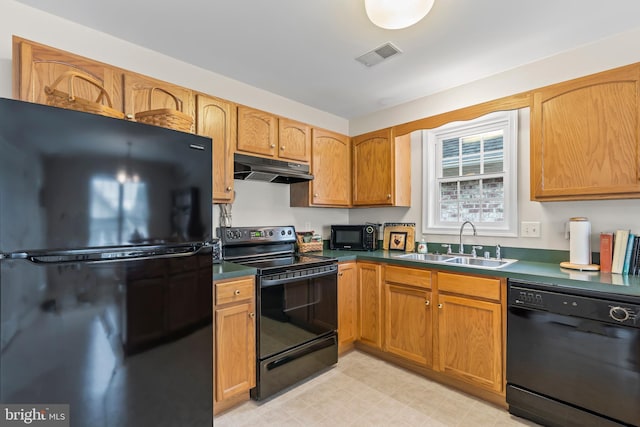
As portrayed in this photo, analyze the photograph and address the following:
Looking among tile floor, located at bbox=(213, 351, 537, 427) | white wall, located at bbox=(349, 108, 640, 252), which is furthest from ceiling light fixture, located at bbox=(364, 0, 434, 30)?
tile floor, located at bbox=(213, 351, 537, 427)

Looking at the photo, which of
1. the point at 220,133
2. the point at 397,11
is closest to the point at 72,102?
the point at 220,133

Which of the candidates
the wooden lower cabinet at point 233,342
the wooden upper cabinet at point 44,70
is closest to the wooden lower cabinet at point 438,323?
the wooden lower cabinet at point 233,342

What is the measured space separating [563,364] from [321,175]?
2.36 meters

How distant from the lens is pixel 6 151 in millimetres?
1090

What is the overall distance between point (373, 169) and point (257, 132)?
1319 millimetres

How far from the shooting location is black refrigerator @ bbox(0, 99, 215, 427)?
1.12m

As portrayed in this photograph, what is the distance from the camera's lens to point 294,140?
2.87 metres

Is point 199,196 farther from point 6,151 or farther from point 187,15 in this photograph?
point 187,15

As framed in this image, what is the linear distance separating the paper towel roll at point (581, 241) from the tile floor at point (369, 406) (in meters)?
1.13

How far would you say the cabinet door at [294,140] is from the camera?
2760 millimetres

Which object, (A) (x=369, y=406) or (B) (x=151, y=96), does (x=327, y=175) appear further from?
(A) (x=369, y=406)

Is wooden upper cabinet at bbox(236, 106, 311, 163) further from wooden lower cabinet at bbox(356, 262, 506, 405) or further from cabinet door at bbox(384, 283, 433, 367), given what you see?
cabinet door at bbox(384, 283, 433, 367)

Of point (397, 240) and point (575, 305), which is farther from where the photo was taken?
point (397, 240)

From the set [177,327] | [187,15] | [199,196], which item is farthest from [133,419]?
[187,15]
